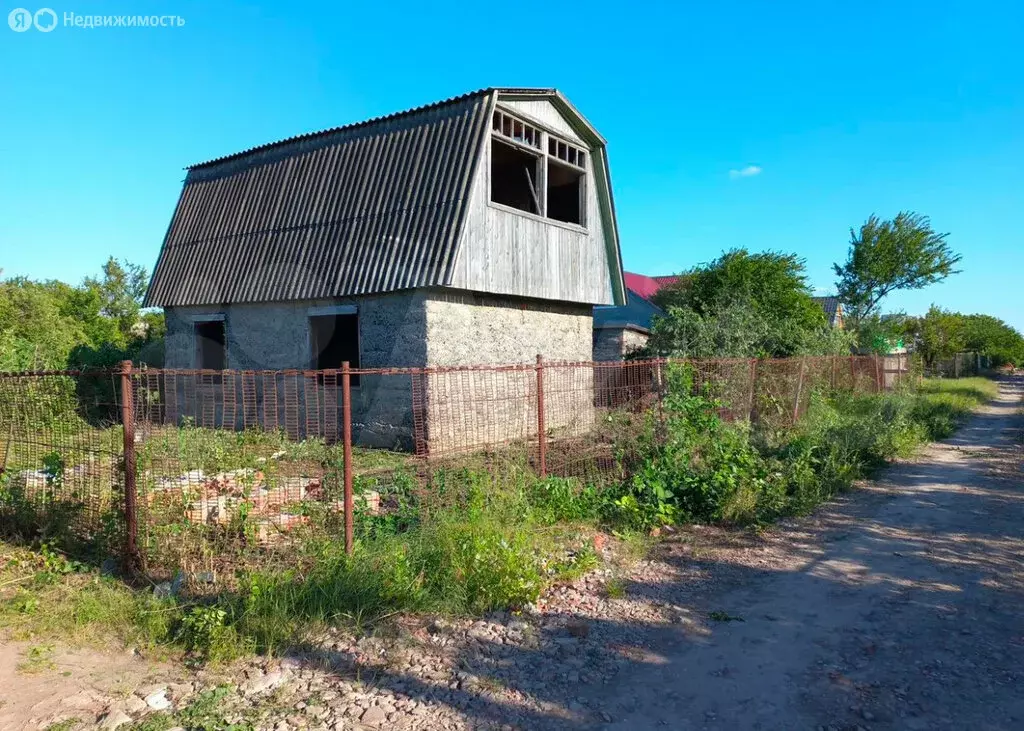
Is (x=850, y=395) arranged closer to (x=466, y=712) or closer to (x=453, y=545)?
(x=453, y=545)

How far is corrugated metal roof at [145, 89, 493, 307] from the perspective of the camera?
11227mm

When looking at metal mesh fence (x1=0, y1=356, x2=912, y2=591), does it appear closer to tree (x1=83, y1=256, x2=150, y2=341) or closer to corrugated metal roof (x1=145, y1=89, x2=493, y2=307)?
corrugated metal roof (x1=145, y1=89, x2=493, y2=307)

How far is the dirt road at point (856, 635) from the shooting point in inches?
135

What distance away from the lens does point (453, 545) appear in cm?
510

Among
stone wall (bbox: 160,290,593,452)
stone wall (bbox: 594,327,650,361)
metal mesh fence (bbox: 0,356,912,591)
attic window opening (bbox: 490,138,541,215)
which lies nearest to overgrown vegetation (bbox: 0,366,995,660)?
metal mesh fence (bbox: 0,356,912,591)

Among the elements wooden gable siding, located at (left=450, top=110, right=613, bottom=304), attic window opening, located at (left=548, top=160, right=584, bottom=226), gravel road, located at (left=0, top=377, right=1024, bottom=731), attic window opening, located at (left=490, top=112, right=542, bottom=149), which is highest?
attic window opening, located at (left=490, top=112, right=542, bottom=149)

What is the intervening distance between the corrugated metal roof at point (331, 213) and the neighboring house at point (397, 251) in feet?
0.10

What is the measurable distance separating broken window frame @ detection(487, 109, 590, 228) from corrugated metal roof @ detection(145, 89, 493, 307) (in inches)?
28.2

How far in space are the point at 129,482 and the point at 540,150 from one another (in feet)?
33.5

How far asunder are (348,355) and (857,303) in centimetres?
3850

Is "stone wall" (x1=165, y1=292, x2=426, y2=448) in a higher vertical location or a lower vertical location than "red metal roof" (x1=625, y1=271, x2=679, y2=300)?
lower

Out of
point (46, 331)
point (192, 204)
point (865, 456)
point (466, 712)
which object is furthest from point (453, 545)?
point (46, 331)

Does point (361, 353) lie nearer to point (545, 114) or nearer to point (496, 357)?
point (496, 357)

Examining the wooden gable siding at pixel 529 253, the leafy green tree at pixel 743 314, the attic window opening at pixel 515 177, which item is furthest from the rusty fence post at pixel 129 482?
the leafy green tree at pixel 743 314
